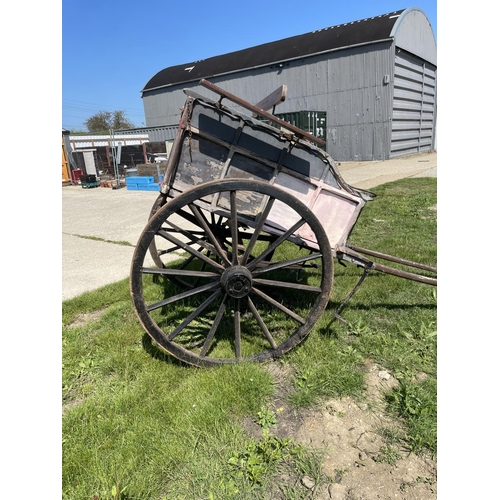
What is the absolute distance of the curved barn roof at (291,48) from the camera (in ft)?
50.0

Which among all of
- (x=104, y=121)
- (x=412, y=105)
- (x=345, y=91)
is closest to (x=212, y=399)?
(x=345, y=91)

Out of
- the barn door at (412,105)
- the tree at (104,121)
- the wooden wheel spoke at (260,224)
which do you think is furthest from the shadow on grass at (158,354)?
the tree at (104,121)

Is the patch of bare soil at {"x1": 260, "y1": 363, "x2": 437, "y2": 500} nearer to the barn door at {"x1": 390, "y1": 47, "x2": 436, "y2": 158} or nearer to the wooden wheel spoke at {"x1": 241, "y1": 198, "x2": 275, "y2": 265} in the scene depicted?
the wooden wheel spoke at {"x1": 241, "y1": 198, "x2": 275, "y2": 265}

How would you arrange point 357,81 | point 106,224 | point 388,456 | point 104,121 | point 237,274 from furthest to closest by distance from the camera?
point 104,121 → point 357,81 → point 106,224 → point 237,274 → point 388,456

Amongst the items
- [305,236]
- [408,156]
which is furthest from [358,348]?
[408,156]

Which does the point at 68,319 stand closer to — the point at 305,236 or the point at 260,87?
the point at 305,236

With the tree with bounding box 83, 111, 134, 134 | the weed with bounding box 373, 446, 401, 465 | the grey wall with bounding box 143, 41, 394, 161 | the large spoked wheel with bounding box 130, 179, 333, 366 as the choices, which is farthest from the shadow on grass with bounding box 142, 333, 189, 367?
the tree with bounding box 83, 111, 134, 134

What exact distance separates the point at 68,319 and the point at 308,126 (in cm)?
1454

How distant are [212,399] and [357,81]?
16603mm

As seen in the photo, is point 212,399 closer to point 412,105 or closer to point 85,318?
point 85,318

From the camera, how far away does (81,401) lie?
2488mm

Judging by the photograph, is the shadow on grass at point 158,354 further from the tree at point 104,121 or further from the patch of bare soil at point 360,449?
the tree at point 104,121

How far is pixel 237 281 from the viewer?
7.95ft

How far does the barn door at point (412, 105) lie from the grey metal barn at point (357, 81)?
0.13 ft
